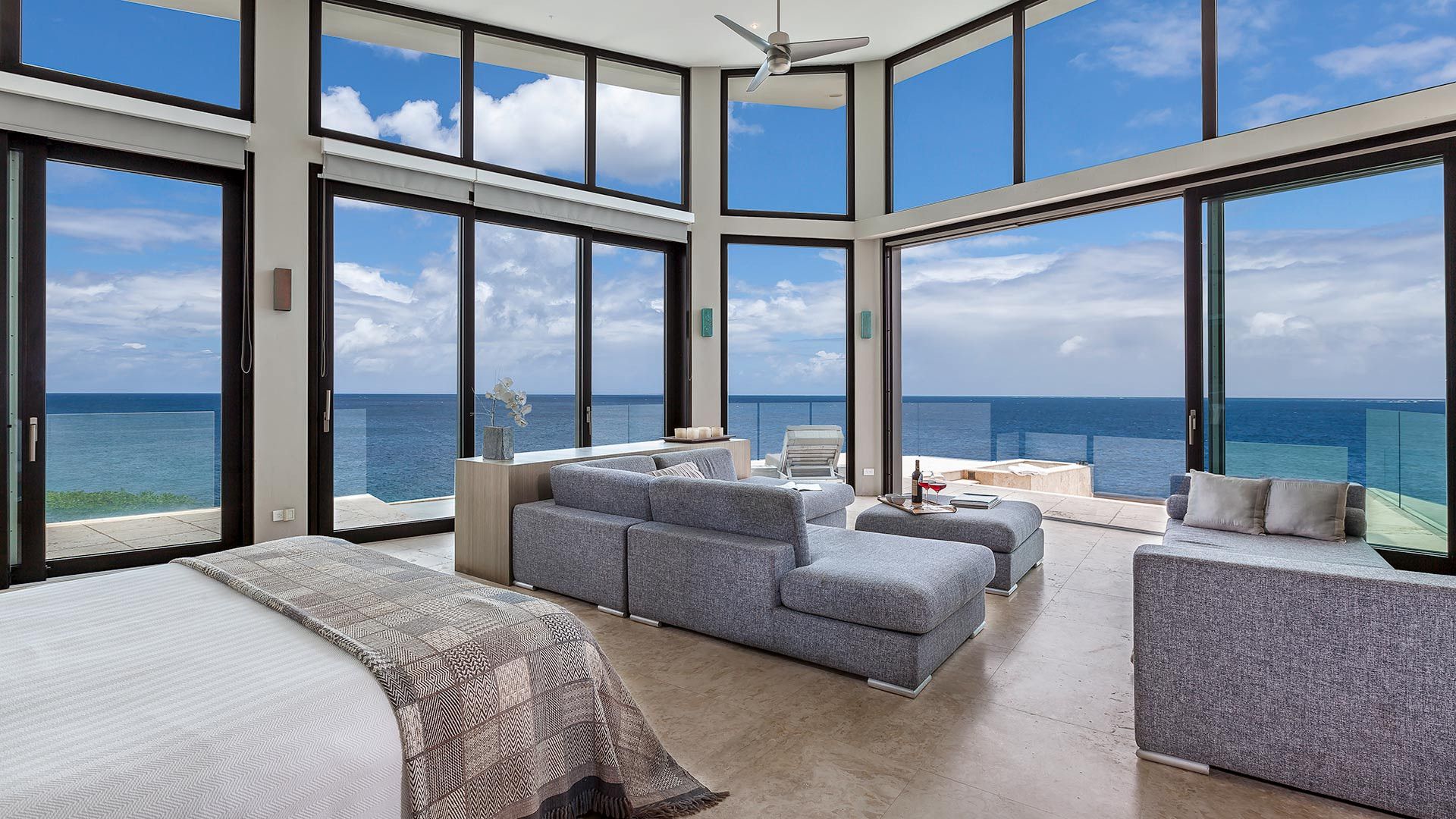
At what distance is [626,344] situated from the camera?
681cm

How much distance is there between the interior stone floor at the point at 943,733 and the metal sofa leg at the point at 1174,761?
23 mm

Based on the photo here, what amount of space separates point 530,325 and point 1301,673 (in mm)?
5552


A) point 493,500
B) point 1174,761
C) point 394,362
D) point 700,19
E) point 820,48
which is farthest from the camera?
point 700,19

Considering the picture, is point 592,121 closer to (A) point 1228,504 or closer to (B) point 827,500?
(B) point 827,500

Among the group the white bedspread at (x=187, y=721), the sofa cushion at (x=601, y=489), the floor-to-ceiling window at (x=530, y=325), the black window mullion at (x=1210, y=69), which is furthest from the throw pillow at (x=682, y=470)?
the black window mullion at (x=1210, y=69)

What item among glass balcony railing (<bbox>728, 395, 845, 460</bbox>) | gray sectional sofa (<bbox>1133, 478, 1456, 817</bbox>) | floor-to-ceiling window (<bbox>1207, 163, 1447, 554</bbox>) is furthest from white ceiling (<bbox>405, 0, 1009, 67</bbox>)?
gray sectional sofa (<bbox>1133, 478, 1456, 817</bbox>)

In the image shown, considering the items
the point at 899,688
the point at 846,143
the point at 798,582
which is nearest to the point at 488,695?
the point at 798,582

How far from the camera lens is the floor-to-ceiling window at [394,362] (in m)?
5.11

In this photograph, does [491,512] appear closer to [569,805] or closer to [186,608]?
[186,608]

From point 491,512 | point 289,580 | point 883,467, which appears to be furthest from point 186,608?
point 883,467

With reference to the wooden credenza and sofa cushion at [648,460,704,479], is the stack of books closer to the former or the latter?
sofa cushion at [648,460,704,479]

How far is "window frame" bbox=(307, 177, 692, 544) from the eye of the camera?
4922 mm

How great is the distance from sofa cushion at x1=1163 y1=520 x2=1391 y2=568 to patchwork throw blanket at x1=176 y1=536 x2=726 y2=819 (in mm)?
2581

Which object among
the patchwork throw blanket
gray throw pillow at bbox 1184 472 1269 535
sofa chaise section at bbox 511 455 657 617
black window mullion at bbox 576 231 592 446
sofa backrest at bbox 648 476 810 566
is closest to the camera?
the patchwork throw blanket
